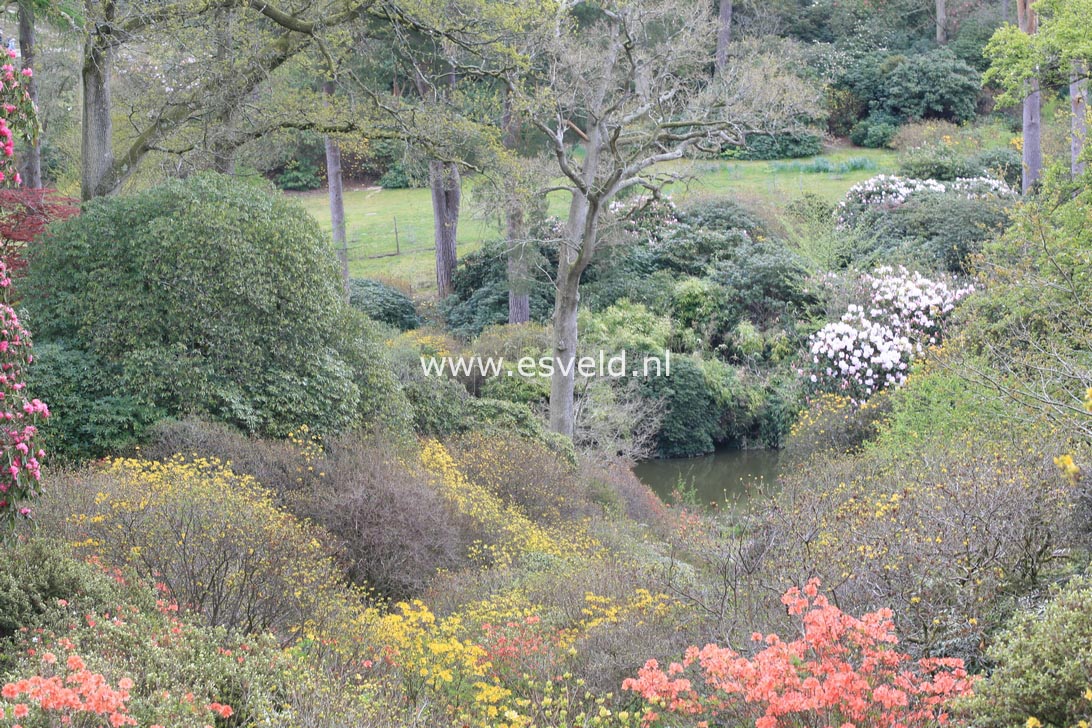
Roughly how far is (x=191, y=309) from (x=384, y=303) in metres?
13.7

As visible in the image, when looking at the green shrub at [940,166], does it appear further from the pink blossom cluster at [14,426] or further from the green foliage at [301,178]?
the pink blossom cluster at [14,426]

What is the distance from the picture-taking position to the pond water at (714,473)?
18359mm

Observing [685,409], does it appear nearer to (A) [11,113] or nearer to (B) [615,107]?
(B) [615,107]

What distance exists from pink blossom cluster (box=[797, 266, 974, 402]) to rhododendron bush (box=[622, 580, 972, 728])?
45.2ft

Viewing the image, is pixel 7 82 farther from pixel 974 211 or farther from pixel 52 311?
pixel 974 211

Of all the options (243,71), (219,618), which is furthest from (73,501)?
(243,71)

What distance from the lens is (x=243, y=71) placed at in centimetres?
1293

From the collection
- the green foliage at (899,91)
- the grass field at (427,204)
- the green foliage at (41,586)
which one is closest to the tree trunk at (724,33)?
the grass field at (427,204)

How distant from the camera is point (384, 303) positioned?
24.1 meters

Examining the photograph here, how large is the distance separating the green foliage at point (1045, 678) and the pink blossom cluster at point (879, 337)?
14.3m

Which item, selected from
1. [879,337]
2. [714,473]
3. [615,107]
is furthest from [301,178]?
[879,337]

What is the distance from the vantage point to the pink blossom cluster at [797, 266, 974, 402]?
735 inches

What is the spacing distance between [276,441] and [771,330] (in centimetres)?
1519

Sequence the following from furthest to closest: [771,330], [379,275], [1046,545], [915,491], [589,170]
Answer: [379,275], [771,330], [589,170], [915,491], [1046,545]
